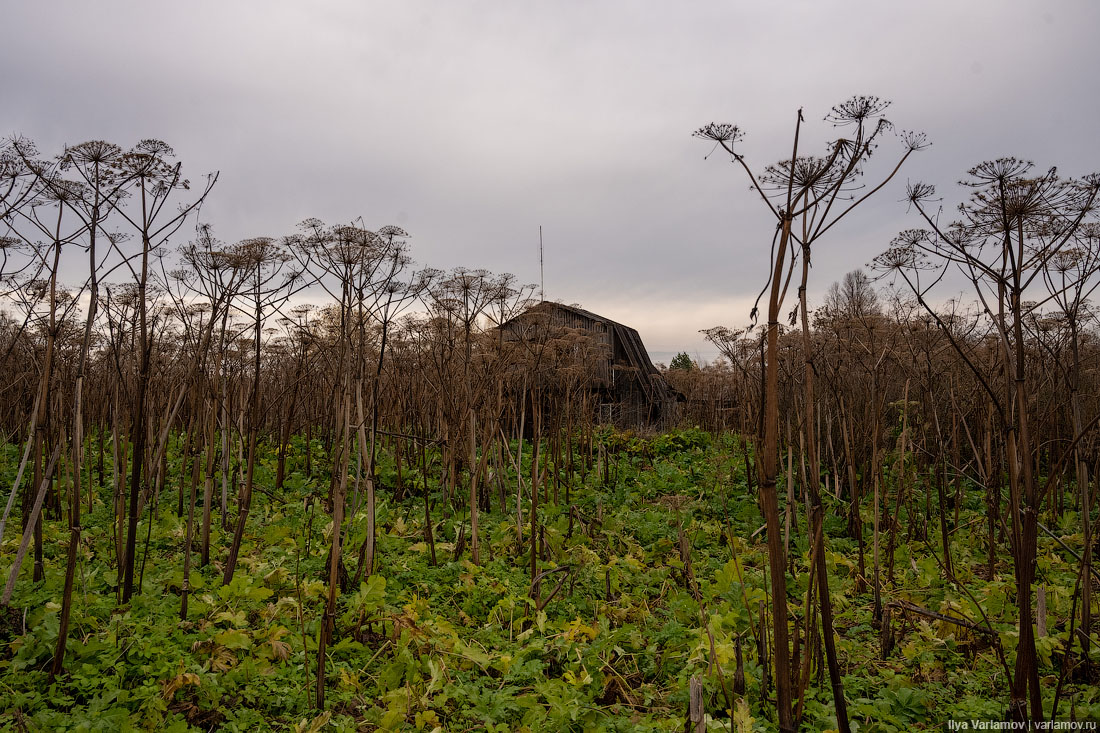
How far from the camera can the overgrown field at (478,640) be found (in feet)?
10.2

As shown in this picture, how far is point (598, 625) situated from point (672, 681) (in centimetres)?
68

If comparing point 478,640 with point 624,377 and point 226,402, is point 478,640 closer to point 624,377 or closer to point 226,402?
point 226,402

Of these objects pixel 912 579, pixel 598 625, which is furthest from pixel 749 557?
pixel 598 625

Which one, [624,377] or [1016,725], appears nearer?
[1016,725]

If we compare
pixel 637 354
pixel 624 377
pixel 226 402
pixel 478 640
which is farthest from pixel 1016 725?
pixel 637 354

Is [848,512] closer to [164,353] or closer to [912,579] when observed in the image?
[912,579]

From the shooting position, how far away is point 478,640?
4074 mm

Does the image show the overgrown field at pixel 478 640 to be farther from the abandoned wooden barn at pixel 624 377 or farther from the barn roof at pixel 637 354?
the barn roof at pixel 637 354

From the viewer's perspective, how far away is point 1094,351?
804 centimetres

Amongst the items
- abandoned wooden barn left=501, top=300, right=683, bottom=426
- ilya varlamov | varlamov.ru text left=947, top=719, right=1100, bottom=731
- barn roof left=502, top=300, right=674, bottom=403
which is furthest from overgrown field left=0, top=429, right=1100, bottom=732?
barn roof left=502, top=300, right=674, bottom=403

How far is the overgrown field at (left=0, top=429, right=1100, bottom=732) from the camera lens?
10.2 ft

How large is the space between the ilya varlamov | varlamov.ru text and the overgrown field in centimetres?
14

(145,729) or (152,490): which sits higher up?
(152,490)

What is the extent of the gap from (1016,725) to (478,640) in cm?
286
